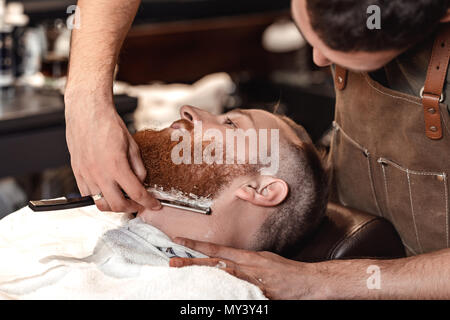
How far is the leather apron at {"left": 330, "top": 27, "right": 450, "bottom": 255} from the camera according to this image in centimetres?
146

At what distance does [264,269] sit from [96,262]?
1.37 ft

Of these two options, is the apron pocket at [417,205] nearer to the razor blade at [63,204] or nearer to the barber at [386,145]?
the barber at [386,145]

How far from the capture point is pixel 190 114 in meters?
1.56

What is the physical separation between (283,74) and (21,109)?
3202 millimetres

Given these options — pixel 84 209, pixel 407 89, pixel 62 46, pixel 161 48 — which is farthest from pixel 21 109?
pixel 161 48

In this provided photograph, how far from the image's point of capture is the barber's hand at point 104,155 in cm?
125

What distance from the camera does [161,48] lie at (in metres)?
5.16

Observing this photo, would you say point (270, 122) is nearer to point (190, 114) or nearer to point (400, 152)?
point (190, 114)

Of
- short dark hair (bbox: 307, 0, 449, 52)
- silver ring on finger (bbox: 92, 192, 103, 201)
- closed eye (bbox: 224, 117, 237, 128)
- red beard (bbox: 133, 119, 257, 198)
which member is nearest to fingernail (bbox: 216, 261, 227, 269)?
A: red beard (bbox: 133, 119, 257, 198)

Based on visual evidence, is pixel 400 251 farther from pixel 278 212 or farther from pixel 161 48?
pixel 161 48

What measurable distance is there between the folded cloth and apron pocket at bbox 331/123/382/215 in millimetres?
686

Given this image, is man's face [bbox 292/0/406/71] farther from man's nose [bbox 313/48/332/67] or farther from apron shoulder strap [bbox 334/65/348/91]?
apron shoulder strap [bbox 334/65/348/91]

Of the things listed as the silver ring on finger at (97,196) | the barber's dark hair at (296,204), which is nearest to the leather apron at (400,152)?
the barber's dark hair at (296,204)

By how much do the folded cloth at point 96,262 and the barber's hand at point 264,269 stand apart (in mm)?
32
